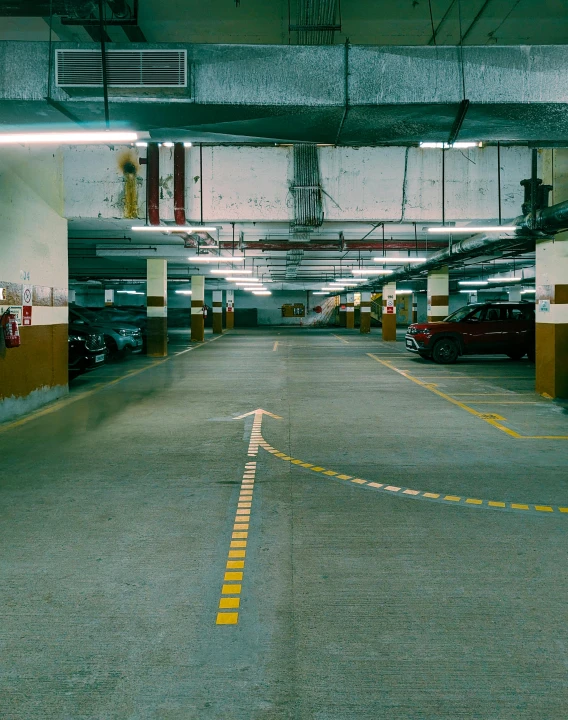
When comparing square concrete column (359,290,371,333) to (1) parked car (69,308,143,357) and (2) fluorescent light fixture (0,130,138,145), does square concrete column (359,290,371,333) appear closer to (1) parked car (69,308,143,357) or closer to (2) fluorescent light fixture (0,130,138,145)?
(1) parked car (69,308,143,357)

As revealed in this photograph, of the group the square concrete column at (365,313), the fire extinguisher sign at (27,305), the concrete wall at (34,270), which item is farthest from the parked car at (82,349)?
the square concrete column at (365,313)

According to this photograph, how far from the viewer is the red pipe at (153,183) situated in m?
12.7

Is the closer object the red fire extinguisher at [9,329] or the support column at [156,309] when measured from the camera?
the red fire extinguisher at [9,329]

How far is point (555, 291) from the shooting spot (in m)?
11.6

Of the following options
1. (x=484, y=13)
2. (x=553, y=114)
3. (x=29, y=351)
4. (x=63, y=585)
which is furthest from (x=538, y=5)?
(x=29, y=351)

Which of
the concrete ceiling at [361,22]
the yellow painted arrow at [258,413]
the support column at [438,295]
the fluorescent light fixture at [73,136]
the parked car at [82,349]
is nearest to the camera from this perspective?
the fluorescent light fixture at [73,136]

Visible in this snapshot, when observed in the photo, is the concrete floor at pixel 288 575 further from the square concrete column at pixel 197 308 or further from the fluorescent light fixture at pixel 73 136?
the square concrete column at pixel 197 308

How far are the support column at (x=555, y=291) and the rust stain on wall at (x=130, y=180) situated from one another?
8245 millimetres

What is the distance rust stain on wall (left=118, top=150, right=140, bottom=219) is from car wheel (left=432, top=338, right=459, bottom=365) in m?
10.2

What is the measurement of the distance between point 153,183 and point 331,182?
372 centimetres

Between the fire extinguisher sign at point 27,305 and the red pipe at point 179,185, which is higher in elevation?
the red pipe at point 179,185

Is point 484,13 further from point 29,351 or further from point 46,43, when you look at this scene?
point 29,351

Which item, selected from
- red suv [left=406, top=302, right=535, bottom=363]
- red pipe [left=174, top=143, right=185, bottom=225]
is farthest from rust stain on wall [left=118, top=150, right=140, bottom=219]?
red suv [left=406, top=302, right=535, bottom=363]

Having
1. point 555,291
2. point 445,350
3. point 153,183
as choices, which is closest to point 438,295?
point 445,350
